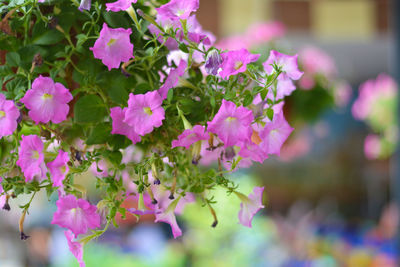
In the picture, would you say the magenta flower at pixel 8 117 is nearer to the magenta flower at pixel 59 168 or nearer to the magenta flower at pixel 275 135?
the magenta flower at pixel 59 168

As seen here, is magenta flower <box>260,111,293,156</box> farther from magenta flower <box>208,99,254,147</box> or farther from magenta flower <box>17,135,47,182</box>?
magenta flower <box>17,135,47,182</box>

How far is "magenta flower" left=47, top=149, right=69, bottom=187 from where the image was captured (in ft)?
1.42

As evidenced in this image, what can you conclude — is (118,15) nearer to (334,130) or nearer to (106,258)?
(106,258)

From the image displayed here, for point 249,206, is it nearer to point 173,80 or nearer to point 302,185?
point 173,80

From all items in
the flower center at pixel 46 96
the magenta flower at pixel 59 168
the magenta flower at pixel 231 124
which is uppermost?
the flower center at pixel 46 96

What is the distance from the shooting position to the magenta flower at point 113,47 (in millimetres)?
412

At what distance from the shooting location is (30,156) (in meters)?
0.43

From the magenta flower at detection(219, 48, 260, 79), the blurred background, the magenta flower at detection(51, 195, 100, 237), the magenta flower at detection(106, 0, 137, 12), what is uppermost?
the magenta flower at detection(106, 0, 137, 12)

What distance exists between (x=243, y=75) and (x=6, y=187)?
25 cm

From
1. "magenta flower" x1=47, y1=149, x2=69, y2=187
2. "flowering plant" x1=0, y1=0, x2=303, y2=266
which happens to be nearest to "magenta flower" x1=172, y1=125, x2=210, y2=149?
"flowering plant" x1=0, y1=0, x2=303, y2=266

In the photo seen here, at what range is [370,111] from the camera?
247cm

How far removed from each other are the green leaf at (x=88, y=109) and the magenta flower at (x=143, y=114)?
88mm

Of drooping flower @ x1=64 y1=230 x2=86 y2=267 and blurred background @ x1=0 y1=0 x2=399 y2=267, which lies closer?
drooping flower @ x1=64 y1=230 x2=86 y2=267

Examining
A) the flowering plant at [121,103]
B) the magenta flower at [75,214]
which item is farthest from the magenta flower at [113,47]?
the magenta flower at [75,214]
